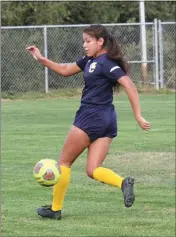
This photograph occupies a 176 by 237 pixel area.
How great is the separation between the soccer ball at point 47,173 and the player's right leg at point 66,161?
16.5 inches

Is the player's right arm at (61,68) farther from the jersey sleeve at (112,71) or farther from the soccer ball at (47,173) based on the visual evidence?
the soccer ball at (47,173)

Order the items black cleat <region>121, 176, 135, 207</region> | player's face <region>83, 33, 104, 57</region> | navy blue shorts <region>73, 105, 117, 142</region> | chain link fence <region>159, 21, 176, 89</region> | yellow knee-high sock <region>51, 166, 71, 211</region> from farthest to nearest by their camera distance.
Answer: chain link fence <region>159, 21, 176, 89</region>, yellow knee-high sock <region>51, 166, 71, 211</region>, navy blue shorts <region>73, 105, 117, 142</region>, player's face <region>83, 33, 104, 57</region>, black cleat <region>121, 176, 135, 207</region>

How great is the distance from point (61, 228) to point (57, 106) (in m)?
15.1

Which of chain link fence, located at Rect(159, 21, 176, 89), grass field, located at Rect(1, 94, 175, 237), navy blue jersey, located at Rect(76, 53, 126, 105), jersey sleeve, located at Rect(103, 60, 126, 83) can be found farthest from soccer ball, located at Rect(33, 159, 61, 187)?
chain link fence, located at Rect(159, 21, 176, 89)

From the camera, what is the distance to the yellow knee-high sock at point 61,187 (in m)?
8.30

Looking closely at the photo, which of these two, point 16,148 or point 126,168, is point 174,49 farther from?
point 126,168

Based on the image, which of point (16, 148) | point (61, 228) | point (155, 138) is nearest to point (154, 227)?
point (61, 228)

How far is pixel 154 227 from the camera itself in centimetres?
821

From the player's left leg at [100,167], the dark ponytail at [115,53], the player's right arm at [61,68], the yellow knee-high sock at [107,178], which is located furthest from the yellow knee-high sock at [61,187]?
the dark ponytail at [115,53]

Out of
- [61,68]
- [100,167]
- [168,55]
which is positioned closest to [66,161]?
[100,167]

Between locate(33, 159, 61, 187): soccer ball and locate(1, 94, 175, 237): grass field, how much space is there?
1.73ft

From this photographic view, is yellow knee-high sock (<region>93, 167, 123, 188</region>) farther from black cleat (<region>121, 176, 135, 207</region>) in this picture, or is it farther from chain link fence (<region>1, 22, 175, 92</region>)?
chain link fence (<region>1, 22, 175, 92</region>)

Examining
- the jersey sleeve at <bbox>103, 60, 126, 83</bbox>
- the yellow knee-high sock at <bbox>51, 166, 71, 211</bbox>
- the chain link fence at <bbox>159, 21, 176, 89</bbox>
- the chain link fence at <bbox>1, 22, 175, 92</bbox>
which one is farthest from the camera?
the chain link fence at <bbox>159, 21, 176, 89</bbox>

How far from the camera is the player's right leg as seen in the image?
317 inches
